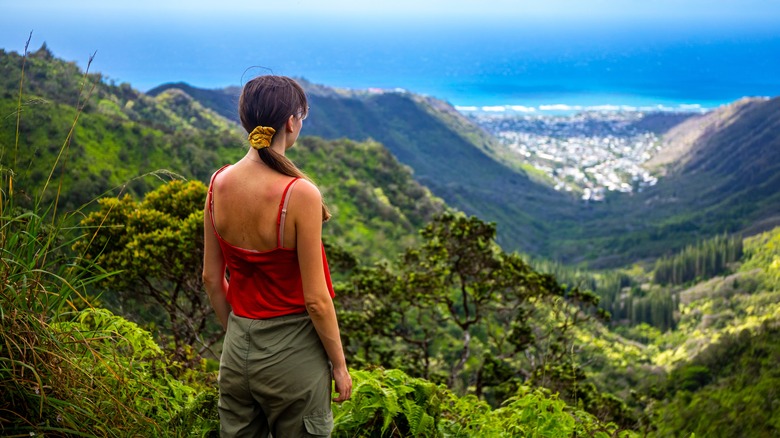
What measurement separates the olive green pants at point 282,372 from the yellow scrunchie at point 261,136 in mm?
600

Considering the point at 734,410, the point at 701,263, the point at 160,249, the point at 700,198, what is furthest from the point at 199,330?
the point at 700,198

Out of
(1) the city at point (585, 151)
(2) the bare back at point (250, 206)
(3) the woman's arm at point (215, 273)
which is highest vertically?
(1) the city at point (585, 151)

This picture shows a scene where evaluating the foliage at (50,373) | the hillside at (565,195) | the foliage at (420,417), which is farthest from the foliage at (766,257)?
the foliage at (50,373)

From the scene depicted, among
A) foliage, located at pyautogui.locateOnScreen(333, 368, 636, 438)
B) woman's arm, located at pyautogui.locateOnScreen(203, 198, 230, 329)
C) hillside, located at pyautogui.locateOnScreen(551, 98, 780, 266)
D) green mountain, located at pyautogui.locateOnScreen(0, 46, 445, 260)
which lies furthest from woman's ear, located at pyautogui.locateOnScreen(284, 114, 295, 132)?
hillside, located at pyautogui.locateOnScreen(551, 98, 780, 266)

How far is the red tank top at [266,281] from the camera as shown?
212 centimetres

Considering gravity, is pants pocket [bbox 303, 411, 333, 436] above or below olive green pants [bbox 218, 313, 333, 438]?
below

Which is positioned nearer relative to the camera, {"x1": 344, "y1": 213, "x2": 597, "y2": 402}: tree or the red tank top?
the red tank top

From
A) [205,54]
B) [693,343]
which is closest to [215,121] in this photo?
[693,343]

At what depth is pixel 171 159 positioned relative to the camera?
30.9 meters

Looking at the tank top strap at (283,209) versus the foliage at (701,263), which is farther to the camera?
the foliage at (701,263)

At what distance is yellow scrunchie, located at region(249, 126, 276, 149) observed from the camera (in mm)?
2064

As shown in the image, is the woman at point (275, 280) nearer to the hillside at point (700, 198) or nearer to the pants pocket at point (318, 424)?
the pants pocket at point (318, 424)

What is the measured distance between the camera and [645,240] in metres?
104

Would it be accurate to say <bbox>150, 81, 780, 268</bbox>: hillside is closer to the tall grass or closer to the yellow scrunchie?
the tall grass
